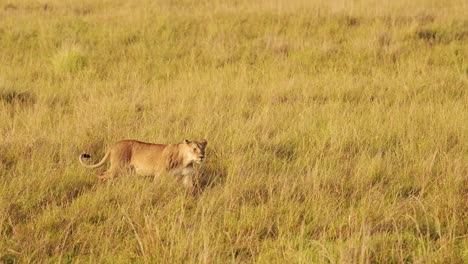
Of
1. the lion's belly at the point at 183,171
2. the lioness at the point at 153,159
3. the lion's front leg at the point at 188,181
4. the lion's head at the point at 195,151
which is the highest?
the lion's head at the point at 195,151

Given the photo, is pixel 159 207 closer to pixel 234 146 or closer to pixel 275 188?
pixel 275 188

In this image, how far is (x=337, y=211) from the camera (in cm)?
422

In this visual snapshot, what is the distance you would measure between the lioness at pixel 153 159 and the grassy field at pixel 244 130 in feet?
0.56

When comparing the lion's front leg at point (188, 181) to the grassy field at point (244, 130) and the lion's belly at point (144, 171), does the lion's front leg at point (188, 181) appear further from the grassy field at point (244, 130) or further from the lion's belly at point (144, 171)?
the lion's belly at point (144, 171)

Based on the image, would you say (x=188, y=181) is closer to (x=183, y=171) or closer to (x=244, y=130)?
(x=183, y=171)

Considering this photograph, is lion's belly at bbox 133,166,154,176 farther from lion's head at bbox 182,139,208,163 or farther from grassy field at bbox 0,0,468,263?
lion's head at bbox 182,139,208,163

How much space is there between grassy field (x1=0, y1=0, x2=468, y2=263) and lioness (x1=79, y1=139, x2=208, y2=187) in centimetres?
17

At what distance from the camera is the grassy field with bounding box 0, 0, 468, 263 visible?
12.2 feet

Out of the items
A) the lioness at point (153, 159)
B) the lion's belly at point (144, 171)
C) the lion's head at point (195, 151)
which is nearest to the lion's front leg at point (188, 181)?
the lioness at point (153, 159)

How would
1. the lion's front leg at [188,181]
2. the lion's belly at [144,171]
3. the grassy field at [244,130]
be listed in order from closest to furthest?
the grassy field at [244,130], the lion's front leg at [188,181], the lion's belly at [144,171]

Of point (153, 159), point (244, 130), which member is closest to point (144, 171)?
point (153, 159)

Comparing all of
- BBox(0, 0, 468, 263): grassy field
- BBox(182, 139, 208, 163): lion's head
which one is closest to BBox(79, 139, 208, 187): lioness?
BBox(182, 139, 208, 163): lion's head

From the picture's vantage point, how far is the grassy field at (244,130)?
3.72 metres

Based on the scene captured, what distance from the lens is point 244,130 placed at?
6039 millimetres
